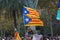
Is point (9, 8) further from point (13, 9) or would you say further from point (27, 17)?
point (27, 17)

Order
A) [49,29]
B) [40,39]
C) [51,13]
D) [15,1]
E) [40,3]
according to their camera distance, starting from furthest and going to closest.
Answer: [49,29] → [51,13] → [40,3] → [15,1] → [40,39]

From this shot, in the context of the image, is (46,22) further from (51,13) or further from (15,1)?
(15,1)

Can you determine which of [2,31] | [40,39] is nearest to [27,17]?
[40,39]

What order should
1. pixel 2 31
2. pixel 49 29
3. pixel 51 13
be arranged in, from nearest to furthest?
pixel 51 13
pixel 49 29
pixel 2 31

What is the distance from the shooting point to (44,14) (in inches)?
1395

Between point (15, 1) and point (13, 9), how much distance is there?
1052 mm

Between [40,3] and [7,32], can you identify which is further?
[7,32]

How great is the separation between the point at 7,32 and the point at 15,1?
11.1 metres

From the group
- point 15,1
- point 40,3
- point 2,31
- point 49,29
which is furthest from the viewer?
point 2,31

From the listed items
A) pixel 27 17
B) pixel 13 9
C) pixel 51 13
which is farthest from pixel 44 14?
pixel 27 17

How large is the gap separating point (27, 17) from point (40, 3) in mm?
20905

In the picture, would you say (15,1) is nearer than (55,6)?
Yes

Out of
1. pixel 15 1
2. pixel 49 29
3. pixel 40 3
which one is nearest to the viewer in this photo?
pixel 15 1

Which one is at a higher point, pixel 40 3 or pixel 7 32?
pixel 40 3
